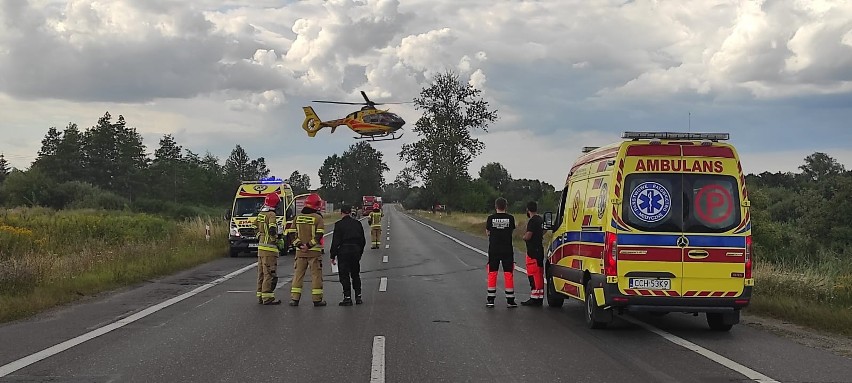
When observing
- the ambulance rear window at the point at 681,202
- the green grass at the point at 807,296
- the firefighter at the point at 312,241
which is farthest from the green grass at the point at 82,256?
the green grass at the point at 807,296

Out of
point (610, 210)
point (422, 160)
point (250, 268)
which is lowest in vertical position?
point (250, 268)

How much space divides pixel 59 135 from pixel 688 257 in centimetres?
10752

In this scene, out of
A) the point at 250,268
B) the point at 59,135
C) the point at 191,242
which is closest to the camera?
the point at 250,268

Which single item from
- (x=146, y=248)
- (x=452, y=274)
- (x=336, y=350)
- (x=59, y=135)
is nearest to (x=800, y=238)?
(x=452, y=274)

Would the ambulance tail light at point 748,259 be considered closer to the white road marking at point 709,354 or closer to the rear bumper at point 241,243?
the white road marking at point 709,354

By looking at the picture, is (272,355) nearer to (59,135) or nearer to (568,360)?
(568,360)

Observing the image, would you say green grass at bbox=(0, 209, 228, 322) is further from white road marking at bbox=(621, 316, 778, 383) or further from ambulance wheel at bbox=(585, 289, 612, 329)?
white road marking at bbox=(621, 316, 778, 383)

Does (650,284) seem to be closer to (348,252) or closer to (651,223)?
(651,223)

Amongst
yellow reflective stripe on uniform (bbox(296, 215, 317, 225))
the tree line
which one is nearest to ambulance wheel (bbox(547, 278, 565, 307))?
yellow reflective stripe on uniform (bbox(296, 215, 317, 225))

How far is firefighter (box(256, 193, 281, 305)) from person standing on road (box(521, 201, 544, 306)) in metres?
4.19

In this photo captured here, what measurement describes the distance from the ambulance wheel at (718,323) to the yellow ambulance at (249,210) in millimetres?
16760

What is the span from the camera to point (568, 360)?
318 inches

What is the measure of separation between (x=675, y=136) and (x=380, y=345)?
453cm

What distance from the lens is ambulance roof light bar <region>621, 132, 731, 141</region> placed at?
Result: 9.91 meters
